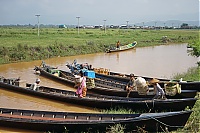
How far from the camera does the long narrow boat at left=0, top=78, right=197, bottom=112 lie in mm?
Result: 8539

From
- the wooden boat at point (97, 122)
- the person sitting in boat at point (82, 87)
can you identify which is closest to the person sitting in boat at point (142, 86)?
the person sitting in boat at point (82, 87)

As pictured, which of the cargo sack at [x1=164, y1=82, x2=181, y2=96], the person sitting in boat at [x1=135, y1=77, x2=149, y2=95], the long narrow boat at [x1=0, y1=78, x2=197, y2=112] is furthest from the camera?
the person sitting in boat at [x1=135, y1=77, x2=149, y2=95]

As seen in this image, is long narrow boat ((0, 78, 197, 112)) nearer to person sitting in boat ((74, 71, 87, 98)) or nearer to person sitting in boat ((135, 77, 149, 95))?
person sitting in boat ((74, 71, 87, 98))

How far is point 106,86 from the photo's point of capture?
523 inches

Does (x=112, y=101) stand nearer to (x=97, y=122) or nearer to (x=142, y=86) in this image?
(x=142, y=86)

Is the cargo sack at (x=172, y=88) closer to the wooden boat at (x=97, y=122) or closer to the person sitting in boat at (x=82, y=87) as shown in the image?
the wooden boat at (x=97, y=122)

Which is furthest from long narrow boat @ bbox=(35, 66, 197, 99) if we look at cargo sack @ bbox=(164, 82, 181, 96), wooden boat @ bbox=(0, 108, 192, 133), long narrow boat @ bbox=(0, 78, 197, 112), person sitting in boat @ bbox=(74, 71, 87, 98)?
wooden boat @ bbox=(0, 108, 192, 133)

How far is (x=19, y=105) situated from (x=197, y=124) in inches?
297

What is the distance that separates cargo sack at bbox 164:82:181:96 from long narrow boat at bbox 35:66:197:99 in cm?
10

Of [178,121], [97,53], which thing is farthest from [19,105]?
[97,53]

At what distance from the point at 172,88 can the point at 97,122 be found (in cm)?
342

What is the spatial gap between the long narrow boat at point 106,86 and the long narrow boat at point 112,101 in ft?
2.75

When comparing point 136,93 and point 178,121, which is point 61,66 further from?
point 178,121

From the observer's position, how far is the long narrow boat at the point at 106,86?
9477 mm
